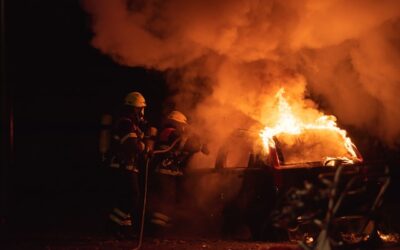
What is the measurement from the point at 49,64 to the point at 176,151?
8.35 meters

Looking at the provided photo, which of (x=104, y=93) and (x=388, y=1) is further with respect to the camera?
(x=104, y=93)

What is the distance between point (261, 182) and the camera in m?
8.14

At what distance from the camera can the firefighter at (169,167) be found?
8961mm

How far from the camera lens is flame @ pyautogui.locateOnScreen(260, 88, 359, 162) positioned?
329 inches

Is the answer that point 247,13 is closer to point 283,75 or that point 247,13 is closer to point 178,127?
point 283,75

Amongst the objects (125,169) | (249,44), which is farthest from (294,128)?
(125,169)

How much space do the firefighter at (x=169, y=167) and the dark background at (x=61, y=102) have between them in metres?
4.70

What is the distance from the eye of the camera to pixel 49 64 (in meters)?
16.1

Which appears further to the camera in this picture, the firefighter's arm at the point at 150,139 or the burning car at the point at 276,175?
the firefighter's arm at the point at 150,139

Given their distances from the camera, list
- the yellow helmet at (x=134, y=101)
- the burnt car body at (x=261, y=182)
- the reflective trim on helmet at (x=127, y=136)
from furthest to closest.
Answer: the yellow helmet at (x=134, y=101)
the reflective trim on helmet at (x=127, y=136)
the burnt car body at (x=261, y=182)

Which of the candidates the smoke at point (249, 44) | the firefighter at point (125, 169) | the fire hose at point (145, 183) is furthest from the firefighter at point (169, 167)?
the smoke at point (249, 44)

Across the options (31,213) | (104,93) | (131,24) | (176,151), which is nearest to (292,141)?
(176,151)

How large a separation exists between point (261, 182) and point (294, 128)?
1118 millimetres

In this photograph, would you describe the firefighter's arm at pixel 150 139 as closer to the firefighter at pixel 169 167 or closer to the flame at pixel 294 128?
the firefighter at pixel 169 167
